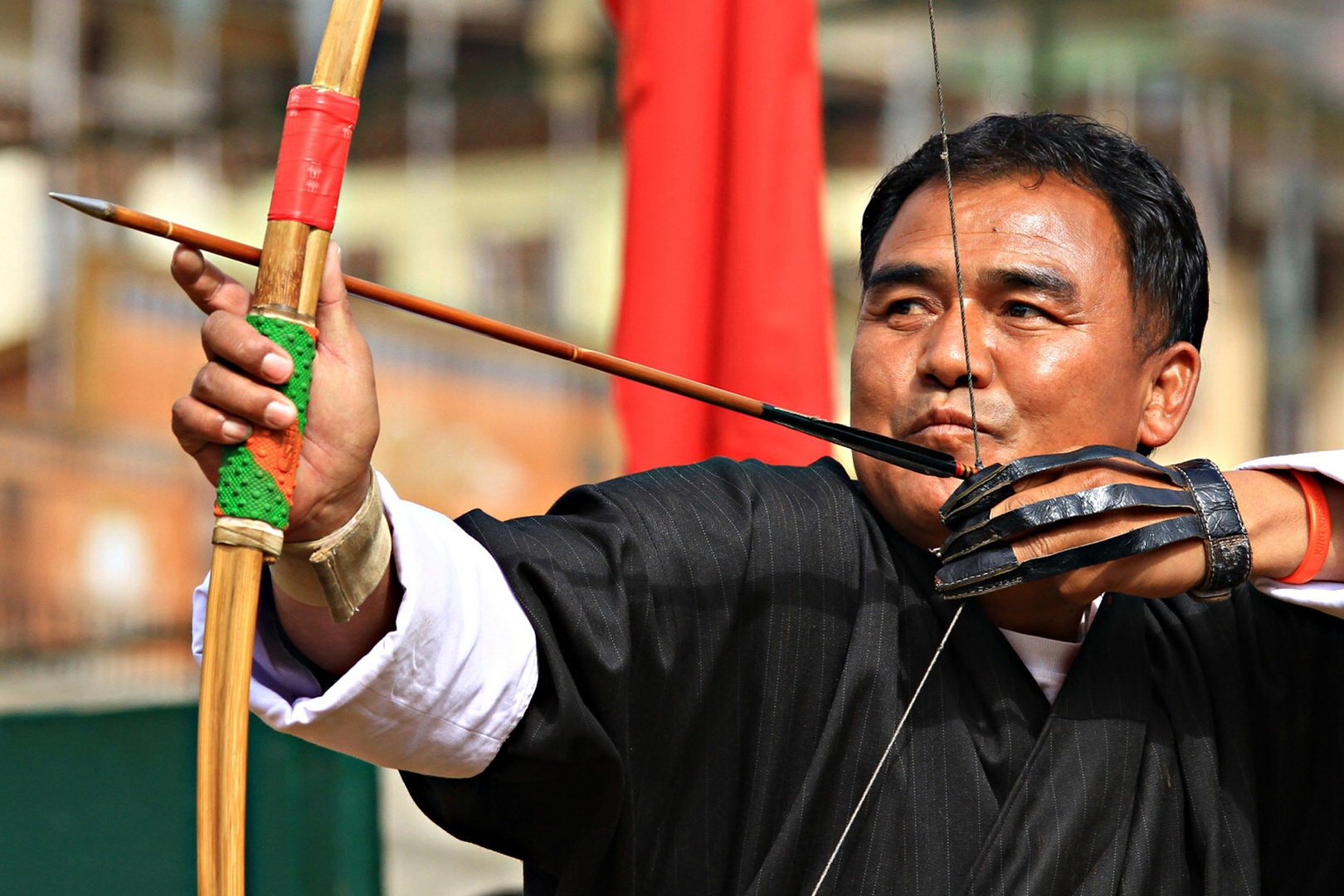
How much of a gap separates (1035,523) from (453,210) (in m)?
6.97

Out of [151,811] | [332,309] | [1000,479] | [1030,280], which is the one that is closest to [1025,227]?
[1030,280]

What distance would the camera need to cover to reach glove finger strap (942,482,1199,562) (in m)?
1.29

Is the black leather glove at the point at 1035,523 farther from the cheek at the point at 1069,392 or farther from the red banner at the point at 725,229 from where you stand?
the red banner at the point at 725,229

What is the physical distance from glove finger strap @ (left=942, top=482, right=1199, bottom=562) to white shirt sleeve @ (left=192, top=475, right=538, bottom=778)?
0.43 meters

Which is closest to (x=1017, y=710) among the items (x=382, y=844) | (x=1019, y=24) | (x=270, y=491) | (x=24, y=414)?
(x=270, y=491)

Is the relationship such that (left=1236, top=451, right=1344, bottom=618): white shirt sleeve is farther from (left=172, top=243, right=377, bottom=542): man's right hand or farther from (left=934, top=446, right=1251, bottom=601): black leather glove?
(left=172, top=243, right=377, bottom=542): man's right hand

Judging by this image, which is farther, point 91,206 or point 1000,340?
point 1000,340

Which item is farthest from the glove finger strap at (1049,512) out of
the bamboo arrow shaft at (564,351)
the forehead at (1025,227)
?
the forehead at (1025,227)

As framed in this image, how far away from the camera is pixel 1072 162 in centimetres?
168

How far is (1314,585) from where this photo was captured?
1.52 metres

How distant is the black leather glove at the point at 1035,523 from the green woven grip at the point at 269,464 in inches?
24.0

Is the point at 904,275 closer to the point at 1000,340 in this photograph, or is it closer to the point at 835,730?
the point at 1000,340

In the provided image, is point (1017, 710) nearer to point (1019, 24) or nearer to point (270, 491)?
point (270, 491)

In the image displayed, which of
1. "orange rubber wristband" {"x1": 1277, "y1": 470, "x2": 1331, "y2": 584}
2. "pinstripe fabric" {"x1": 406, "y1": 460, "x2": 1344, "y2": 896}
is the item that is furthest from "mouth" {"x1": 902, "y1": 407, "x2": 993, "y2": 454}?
"orange rubber wristband" {"x1": 1277, "y1": 470, "x2": 1331, "y2": 584}
